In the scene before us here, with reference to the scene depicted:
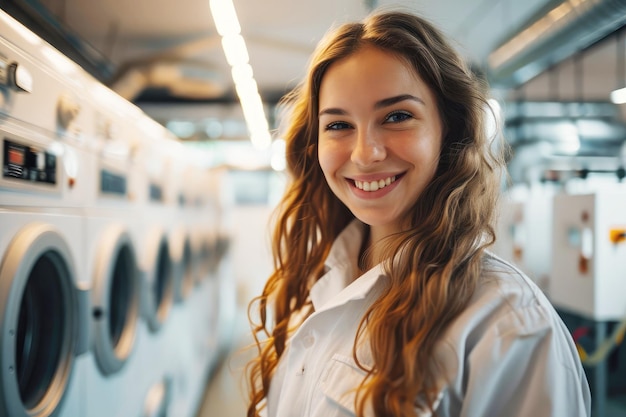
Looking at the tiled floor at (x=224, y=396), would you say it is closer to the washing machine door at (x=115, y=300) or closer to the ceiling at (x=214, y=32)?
the washing machine door at (x=115, y=300)

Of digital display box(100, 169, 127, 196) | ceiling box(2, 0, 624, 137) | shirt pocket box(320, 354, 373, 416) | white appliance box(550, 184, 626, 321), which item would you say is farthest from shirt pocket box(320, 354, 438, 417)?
white appliance box(550, 184, 626, 321)

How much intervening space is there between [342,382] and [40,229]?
0.96 metres

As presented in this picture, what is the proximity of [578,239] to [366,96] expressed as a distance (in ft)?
10.5

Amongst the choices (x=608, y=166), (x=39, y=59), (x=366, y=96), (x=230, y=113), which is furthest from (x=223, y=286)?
(x=608, y=166)

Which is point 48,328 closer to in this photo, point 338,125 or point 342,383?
point 342,383

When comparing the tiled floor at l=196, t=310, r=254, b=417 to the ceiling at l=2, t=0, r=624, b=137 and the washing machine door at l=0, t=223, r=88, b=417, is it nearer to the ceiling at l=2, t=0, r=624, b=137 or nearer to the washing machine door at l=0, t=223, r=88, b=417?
the washing machine door at l=0, t=223, r=88, b=417

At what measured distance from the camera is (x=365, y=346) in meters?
1.12

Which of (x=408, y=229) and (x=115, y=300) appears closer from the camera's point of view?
(x=408, y=229)

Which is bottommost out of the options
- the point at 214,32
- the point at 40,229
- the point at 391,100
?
the point at 40,229

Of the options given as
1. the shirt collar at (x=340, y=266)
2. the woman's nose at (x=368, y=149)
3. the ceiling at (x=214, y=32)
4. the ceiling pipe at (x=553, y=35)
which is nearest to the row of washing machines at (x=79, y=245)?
the shirt collar at (x=340, y=266)

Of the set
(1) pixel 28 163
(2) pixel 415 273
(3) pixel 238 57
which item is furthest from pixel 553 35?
(1) pixel 28 163

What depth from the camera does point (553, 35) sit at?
2.94m

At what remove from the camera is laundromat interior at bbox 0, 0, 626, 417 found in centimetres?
148

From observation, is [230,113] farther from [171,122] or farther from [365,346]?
[365,346]
